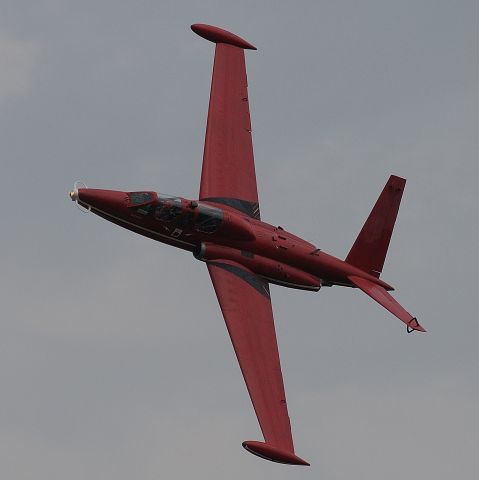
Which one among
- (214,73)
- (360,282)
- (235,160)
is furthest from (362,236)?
(214,73)

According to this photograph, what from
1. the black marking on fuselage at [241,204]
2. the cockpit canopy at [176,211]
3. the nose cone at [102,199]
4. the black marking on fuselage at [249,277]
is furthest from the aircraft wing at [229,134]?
the nose cone at [102,199]

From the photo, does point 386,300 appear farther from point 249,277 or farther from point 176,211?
point 176,211

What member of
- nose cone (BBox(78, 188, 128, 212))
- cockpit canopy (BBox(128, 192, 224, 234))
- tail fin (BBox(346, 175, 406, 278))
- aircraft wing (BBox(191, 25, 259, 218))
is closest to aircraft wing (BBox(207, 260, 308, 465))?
cockpit canopy (BBox(128, 192, 224, 234))

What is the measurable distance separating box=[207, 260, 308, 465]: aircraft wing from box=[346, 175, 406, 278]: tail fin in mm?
3811

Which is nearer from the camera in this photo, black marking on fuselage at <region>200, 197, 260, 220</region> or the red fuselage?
the red fuselage

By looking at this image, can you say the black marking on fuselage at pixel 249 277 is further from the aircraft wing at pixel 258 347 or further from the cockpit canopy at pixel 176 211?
the cockpit canopy at pixel 176 211

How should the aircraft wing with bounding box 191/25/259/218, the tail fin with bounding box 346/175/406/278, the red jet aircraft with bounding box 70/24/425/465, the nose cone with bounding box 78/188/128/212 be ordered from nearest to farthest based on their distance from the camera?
the red jet aircraft with bounding box 70/24/425/465, the nose cone with bounding box 78/188/128/212, the aircraft wing with bounding box 191/25/259/218, the tail fin with bounding box 346/175/406/278

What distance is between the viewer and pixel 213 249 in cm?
4491

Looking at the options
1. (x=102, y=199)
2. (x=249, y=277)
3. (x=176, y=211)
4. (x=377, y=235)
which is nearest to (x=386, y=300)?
(x=377, y=235)

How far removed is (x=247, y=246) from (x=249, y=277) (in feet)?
3.46

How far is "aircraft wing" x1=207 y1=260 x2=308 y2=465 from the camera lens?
136 feet

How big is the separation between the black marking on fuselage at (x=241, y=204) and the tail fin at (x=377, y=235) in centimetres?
368

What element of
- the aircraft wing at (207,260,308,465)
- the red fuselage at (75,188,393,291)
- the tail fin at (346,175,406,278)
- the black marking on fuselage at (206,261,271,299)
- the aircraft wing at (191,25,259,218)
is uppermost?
the aircraft wing at (191,25,259,218)

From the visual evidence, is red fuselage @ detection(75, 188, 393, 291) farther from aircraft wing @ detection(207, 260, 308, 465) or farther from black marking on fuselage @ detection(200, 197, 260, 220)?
aircraft wing @ detection(207, 260, 308, 465)
